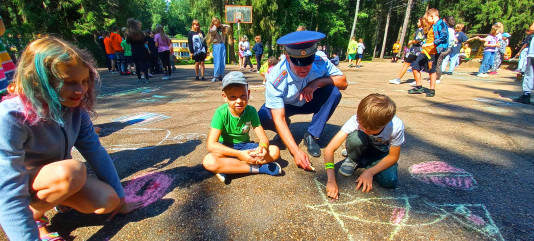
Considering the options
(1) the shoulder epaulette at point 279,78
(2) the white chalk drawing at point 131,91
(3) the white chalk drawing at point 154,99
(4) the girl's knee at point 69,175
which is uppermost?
(1) the shoulder epaulette at point 279,78

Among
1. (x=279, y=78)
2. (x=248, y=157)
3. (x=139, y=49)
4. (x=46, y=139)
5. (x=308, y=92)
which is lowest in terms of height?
(x=248, y=157)

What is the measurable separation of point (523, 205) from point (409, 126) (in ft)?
5.88

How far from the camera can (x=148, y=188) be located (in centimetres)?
191

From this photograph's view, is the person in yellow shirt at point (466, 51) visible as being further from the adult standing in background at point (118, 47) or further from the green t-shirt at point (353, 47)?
the adult standing in background at point (118, 47)

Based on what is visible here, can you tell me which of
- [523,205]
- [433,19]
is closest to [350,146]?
[523,205]

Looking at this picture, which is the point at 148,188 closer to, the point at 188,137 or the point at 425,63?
the point at 188,137

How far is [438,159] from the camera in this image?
2.40 meters

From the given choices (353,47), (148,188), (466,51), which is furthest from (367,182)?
(466,51)

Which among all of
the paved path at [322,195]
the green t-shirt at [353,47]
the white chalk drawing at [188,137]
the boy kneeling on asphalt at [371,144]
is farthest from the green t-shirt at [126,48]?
the green t-shirt at [353,47]

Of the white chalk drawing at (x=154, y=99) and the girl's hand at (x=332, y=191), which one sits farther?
the white chalk drawing at (x=154, y=99)

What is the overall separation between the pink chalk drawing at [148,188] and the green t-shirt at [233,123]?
1.90ft

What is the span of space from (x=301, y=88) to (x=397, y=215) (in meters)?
1.40

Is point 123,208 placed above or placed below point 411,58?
below

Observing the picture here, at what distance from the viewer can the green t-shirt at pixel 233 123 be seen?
1.99 meters
